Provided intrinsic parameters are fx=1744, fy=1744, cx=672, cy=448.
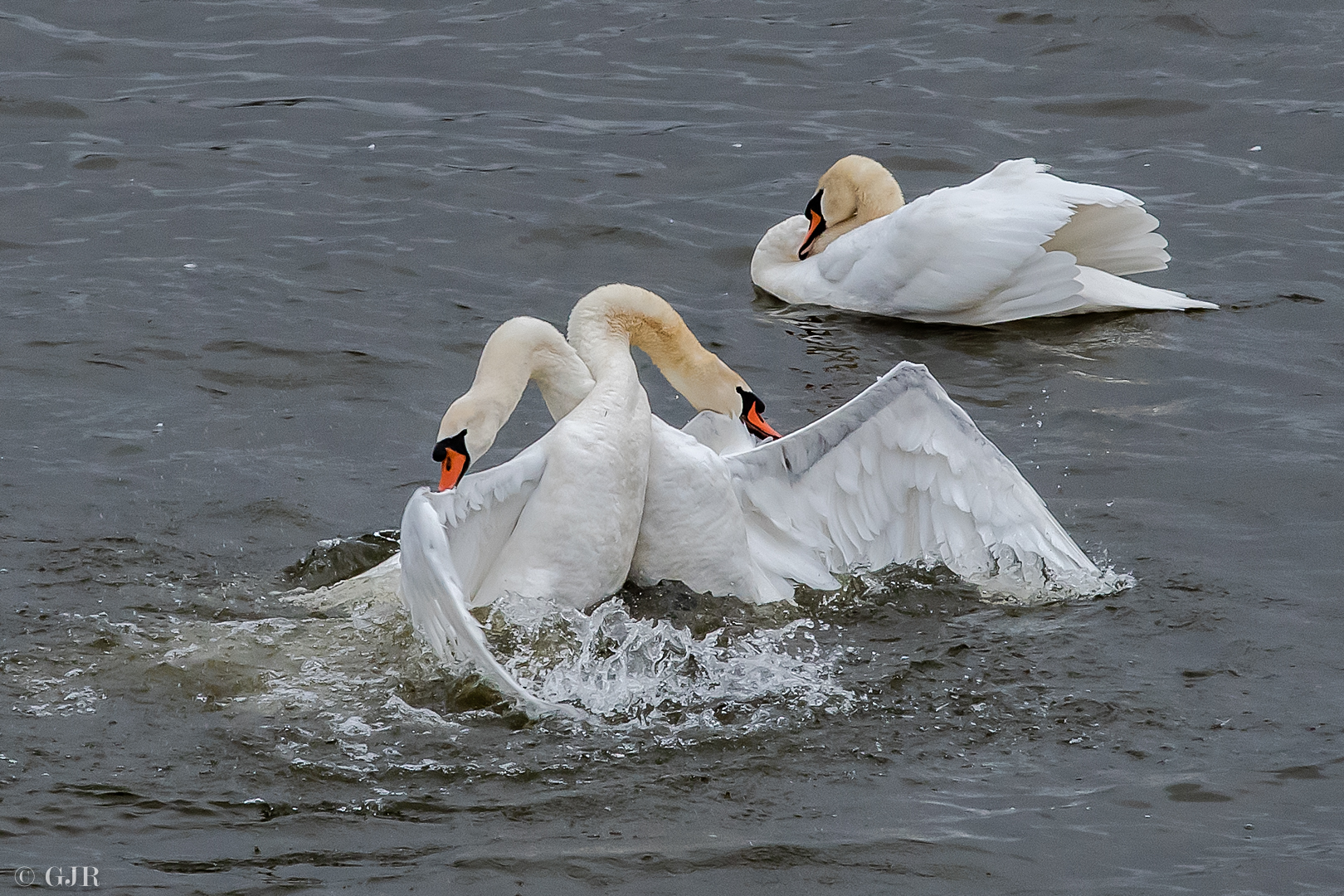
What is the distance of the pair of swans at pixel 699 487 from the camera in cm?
611

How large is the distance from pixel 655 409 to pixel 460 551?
286cm

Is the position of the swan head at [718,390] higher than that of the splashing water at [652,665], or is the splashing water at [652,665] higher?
the swan head at [718,390]

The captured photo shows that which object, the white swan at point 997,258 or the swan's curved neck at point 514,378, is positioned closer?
the swan's curved neck at point 514,378

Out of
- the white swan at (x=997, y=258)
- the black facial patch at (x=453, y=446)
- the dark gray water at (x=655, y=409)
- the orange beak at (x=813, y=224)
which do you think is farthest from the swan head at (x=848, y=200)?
the black facial patch at (x=453, y=446)

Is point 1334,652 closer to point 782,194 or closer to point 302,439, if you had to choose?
point 302,439

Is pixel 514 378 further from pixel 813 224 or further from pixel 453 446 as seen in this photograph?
pixel 813 224

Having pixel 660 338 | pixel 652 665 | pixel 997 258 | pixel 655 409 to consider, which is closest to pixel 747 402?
pixel 660 338

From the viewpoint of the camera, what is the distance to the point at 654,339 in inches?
265

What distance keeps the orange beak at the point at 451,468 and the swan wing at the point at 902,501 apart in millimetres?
1253

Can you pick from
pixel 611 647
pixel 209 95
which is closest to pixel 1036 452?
pixel 611 647

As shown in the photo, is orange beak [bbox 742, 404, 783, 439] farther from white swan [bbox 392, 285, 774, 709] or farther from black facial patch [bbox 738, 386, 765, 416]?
white swan [bbox 392, 285, 774, 709]

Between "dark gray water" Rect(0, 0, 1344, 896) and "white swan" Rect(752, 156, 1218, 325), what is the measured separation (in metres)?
0.20

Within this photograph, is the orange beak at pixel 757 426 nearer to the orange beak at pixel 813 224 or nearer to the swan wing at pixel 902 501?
the swan wing at pixel 902 501

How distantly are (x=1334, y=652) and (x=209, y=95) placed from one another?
9.81m
